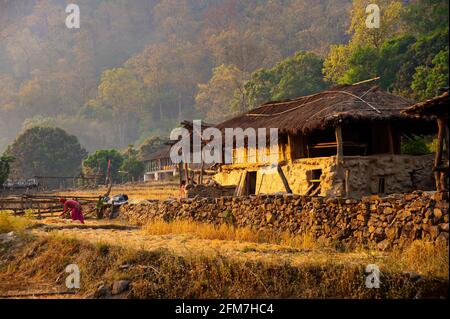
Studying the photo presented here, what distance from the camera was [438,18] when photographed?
43.5 m

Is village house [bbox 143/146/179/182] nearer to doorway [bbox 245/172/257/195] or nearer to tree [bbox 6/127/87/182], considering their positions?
tree [bbox 6/127/87/182]

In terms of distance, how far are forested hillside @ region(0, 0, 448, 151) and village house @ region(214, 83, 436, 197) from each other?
1802 cm

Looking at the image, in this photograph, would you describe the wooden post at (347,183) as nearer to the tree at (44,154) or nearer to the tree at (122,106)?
the tree at (44,154)

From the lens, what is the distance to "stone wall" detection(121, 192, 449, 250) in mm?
9430

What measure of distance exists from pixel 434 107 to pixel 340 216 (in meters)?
4.15

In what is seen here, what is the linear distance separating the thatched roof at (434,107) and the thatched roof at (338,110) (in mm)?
6854

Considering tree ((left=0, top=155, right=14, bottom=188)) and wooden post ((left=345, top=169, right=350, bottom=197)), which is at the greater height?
tree ((left=0, top=155, right=14, bottom=188))

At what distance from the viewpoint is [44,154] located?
68625 millimetres

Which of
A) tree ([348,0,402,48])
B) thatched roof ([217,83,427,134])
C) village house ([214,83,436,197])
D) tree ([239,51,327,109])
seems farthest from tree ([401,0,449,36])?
village house ([214,83,436,197])

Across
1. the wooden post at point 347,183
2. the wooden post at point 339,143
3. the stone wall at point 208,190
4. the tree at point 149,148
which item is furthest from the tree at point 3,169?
the wooden post at point 347,183

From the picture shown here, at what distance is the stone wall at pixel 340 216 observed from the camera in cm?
943

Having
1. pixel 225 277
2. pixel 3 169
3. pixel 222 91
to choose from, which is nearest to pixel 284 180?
pixel 225 277
